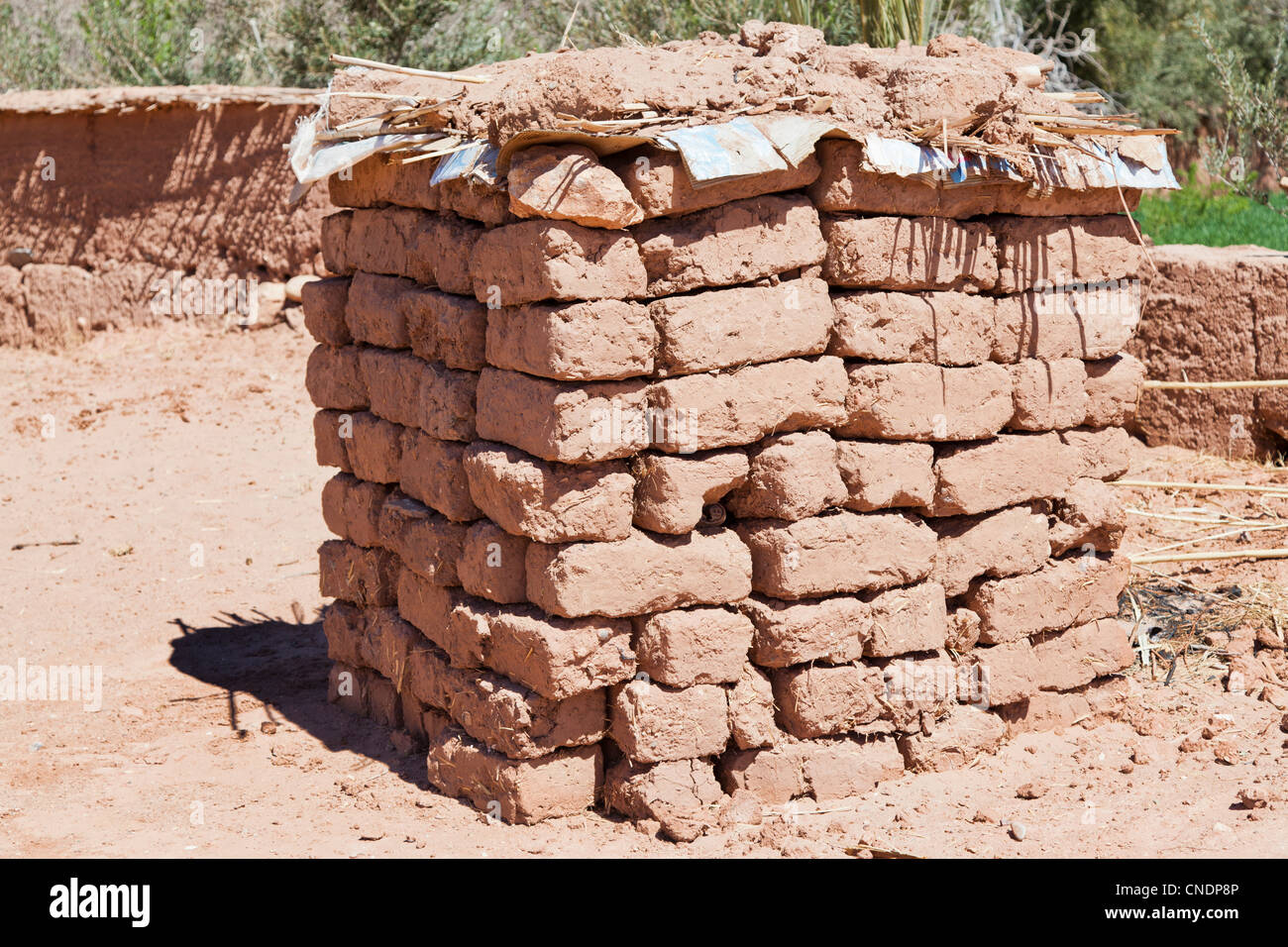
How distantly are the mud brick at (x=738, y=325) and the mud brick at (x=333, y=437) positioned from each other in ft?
5.62

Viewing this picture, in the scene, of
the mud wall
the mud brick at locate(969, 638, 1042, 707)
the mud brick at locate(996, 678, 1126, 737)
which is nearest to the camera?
the mud brick at locate(969, 638, 1042, 707)

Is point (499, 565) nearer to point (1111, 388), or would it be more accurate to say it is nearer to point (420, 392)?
point (420, 392)

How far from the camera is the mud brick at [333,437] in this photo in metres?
Answer: 5.33

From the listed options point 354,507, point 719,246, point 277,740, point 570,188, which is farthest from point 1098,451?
point 277,740

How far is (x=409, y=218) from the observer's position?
483 cm

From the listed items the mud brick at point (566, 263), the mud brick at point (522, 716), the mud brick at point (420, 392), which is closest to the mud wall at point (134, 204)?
the mud brick at point (420, 392)

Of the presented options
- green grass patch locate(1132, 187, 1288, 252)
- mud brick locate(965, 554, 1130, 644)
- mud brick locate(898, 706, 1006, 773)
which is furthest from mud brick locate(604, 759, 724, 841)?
green grass patch locate(1132, 187, 1288, 252)

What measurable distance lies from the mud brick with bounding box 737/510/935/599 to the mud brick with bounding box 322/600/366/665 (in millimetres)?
1784

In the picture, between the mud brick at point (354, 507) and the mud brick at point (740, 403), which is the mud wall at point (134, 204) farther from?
the mud brick at point (740, 403)

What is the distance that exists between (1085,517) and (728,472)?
154cm

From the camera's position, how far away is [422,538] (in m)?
4.73

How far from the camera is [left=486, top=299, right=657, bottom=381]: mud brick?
3.96m

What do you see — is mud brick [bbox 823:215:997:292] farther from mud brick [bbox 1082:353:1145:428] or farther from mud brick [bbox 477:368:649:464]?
mud brick [bbox 477:368:649:464]
